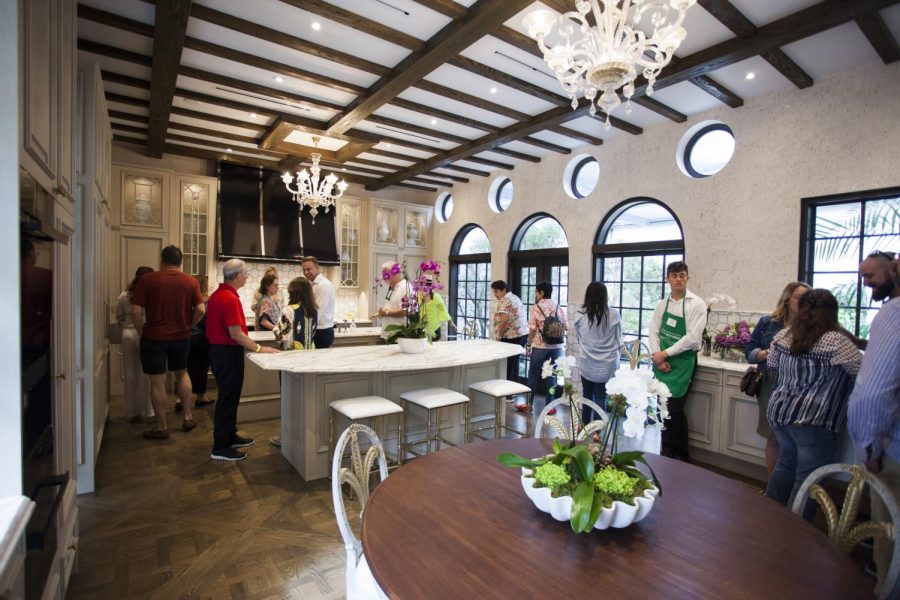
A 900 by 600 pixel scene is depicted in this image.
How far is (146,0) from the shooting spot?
283 cm

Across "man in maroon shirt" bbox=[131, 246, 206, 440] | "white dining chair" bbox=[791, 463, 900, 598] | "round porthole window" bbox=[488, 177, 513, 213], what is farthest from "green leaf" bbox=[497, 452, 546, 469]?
"round porthole window" bbox=[488, 177, 513, 213]

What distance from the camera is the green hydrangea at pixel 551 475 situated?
1260 millimetres

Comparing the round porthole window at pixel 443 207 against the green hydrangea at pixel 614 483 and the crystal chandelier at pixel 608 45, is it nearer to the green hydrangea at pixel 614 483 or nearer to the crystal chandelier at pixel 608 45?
the crystal chandelier at pixel 608 45

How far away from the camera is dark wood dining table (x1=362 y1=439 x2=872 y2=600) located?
1.02 meters

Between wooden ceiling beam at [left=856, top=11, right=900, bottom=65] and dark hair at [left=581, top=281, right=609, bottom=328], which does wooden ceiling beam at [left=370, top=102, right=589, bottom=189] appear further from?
wooden ceiling beam at [left=856, top=11, right=900, bottom=65]

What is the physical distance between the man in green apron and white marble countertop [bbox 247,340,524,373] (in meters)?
1.20

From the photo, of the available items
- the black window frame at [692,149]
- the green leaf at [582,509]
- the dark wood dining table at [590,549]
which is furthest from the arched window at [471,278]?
the green leaf at [582,509]

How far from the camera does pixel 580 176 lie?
19.0 feet

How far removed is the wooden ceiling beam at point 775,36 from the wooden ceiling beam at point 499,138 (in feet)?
2.87

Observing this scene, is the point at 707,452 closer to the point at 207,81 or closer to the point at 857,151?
the point at 857,151

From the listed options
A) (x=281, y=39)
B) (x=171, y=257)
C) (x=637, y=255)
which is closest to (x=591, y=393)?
(x=637, y=255)

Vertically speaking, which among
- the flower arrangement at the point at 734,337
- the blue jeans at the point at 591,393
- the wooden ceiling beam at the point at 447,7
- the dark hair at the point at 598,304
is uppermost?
the wooden ceiling beam at the point at 447,7

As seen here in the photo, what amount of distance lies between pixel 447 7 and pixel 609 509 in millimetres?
2948

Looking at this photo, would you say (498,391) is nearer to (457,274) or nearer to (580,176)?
(580,176)
